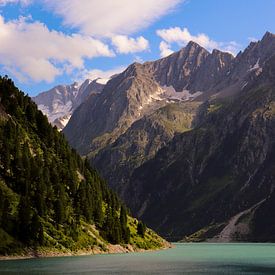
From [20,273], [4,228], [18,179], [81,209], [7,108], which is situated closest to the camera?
[20,273]

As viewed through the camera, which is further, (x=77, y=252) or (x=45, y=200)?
(x=45, y=200)

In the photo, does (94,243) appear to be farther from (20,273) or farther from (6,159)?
(20,273)

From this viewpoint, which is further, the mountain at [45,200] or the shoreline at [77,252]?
the mountain at [45,200]

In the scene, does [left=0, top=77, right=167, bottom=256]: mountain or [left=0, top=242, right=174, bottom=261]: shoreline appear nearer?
[left=0, top=242, right=174, bottom=261]: shoreline

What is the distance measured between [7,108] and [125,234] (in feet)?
194

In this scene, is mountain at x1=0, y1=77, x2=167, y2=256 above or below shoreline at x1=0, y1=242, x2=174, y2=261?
above

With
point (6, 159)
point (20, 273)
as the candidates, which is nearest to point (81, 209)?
point (6, 159)

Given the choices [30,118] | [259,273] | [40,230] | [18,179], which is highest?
[30,118]

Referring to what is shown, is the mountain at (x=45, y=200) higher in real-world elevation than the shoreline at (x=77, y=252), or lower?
higher

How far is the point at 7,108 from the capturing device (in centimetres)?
18975

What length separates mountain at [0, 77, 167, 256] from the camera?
13712cm

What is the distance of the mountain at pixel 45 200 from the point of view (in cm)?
13712

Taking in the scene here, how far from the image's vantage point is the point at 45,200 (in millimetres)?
154750

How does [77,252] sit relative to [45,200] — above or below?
below
